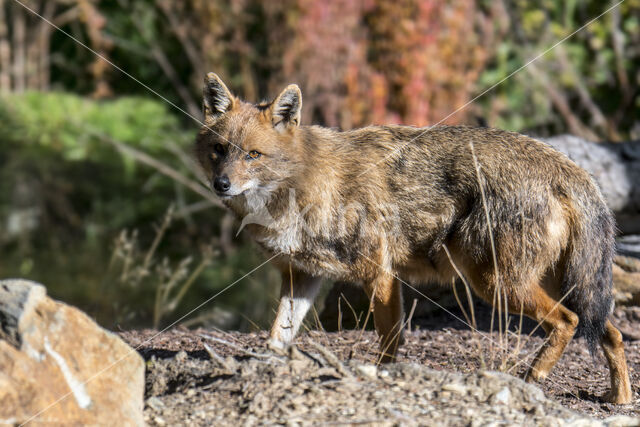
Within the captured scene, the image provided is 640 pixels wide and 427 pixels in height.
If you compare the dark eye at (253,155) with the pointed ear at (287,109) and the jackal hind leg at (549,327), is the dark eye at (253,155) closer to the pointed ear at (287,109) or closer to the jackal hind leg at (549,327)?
the pointed ear at (287,109)

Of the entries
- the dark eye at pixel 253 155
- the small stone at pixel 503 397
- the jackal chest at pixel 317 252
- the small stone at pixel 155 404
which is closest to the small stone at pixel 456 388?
the small stone at pixel 503 397

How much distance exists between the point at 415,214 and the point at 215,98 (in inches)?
67.0

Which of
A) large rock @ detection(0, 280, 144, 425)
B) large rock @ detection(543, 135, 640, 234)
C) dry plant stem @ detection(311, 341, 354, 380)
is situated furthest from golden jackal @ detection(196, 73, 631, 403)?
large rock @ detection(543, 135, 640, 234)

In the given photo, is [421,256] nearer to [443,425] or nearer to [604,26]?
[443,425]

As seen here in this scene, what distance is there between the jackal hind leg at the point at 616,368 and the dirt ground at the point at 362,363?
0.09 m

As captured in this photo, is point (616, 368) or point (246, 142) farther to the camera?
point (246, 142)

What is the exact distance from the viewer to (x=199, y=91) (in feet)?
46.2

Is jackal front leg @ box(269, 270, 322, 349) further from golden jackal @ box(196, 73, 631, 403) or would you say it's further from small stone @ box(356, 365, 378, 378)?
small stone @ box(356, 365, 378, 378)

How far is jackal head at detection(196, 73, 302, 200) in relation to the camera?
538 centimetres

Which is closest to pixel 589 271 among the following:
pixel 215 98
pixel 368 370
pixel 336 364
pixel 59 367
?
pixel 368 370

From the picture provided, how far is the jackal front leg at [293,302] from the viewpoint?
5.57m

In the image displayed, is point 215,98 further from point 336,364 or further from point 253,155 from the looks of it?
point 336,364

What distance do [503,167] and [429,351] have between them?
5.00 feet

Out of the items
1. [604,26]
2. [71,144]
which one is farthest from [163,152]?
[604,26]
